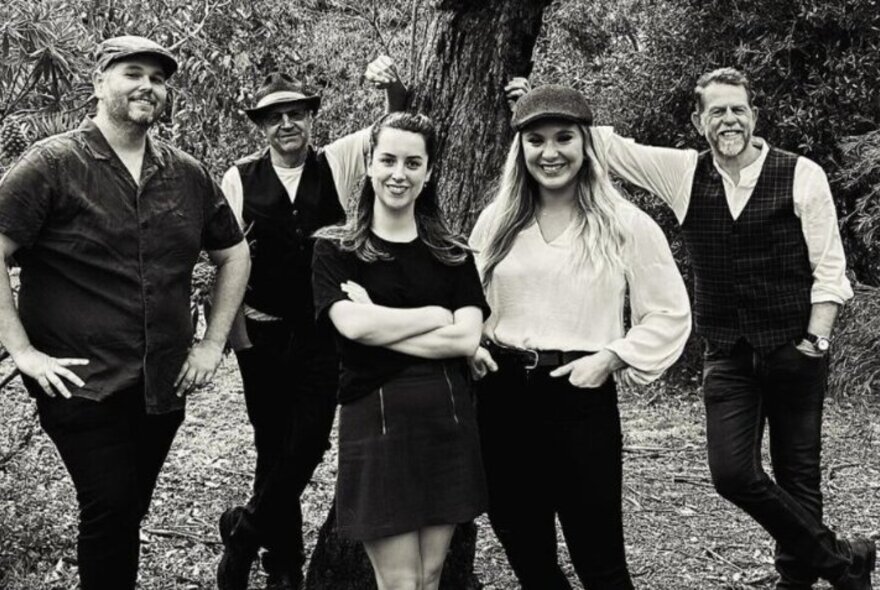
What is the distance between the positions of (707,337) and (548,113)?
1.55m

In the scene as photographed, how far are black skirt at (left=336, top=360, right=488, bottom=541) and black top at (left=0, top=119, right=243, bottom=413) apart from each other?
0.75 meters

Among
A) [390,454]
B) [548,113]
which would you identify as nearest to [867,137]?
[548,113]

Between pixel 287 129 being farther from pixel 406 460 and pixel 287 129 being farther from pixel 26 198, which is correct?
pixel 406 460

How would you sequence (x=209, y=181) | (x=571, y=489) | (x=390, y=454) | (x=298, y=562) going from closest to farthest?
(x=390, y=454) → (x=571, y=489) → (x=209, y=181) → (x=298, y=562)

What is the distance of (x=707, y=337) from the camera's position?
193 inches

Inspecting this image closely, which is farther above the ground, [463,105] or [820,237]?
[463,105]

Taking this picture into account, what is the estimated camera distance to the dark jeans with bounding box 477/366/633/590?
3.85 m

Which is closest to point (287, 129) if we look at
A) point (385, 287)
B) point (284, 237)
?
point (284, 237)

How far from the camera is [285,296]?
481 cm

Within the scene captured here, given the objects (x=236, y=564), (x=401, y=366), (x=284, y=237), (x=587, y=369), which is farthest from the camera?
(x=236, y=564)

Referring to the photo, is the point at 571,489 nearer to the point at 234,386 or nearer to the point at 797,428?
the point at 797,428

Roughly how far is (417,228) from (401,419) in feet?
2.10

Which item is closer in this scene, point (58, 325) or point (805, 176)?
point (58, 325)

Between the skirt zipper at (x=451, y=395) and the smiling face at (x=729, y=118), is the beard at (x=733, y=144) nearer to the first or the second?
the smiling face at (x=729, y=118)
